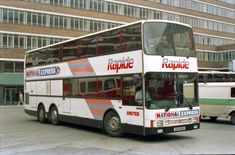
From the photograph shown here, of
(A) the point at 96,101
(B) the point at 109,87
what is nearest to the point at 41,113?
(A) the point at 96,101

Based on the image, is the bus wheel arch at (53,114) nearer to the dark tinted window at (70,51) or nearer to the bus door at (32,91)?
the bus door at (32,91)

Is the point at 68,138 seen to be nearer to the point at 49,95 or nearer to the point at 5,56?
the point at 49,95

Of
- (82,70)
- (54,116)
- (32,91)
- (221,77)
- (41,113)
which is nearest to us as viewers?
(82,70)

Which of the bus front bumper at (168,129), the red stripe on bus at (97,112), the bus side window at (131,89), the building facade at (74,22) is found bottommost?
the bus front bumper at (168,129)

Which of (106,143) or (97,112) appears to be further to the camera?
(97,112)

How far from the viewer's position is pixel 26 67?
2370 centimetres

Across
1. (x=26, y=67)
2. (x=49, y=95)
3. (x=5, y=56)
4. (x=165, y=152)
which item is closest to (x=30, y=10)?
(x=5, y=56)

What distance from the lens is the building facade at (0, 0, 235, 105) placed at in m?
51.1

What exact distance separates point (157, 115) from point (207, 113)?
9833mm

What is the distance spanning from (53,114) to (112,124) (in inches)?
247

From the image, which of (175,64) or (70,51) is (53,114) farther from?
(175,64)

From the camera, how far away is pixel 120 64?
14531mm

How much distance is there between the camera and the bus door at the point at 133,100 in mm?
13422

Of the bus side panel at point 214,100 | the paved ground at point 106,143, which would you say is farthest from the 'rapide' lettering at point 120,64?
the bus side panel at point 214,100
